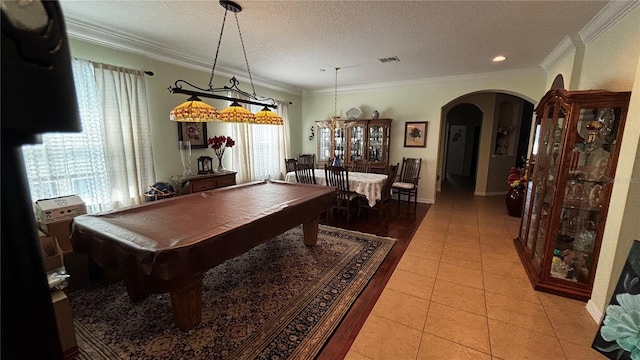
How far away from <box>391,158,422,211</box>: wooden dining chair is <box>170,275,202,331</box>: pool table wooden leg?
415 cm

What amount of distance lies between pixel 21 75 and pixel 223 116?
254cm

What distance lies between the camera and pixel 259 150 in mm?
5484

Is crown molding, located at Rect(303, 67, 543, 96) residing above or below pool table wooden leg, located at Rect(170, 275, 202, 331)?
above

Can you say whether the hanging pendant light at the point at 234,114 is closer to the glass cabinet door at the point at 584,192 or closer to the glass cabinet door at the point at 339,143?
the glass cabinet door at the point at 584,192

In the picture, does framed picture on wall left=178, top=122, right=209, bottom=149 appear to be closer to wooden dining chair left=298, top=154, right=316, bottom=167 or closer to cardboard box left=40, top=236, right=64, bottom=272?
cardboard box left=40, top=236, right=64, bottom=272

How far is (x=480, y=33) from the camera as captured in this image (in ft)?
9.83

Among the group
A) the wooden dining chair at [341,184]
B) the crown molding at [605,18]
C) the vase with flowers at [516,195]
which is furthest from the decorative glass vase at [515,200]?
the wooden dining chair at [341,184]

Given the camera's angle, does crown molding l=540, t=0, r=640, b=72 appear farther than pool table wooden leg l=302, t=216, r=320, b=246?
No

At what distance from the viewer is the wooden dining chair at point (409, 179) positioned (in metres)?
5.21

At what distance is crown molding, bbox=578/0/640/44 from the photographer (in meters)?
2.23

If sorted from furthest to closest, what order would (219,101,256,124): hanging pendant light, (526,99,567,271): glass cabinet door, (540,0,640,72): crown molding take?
(219,101,256,124): hanging pendant light < (526,99,567,271): glass cabinet door < (540,0,640,72): crown molding

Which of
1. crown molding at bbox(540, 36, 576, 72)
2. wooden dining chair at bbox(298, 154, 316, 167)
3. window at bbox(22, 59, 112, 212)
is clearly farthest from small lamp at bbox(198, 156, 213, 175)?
crown molding at bbox(540, 36, 576, 72)

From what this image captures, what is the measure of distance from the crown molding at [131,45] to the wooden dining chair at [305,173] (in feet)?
6.81

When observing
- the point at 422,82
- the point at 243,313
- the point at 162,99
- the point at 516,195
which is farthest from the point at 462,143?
the point at 243,313
